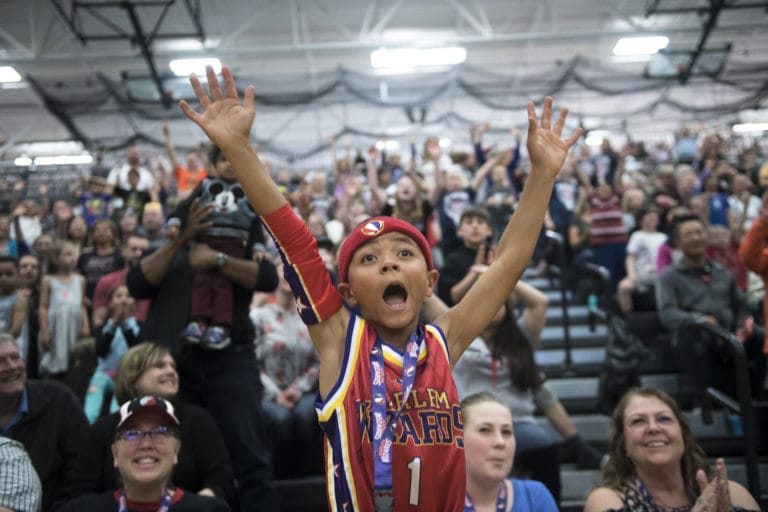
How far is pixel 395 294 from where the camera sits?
7.07 feet

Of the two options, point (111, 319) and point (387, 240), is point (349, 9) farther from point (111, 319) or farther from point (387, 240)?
point (387, 240)

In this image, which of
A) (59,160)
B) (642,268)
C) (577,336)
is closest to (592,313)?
(577,336)

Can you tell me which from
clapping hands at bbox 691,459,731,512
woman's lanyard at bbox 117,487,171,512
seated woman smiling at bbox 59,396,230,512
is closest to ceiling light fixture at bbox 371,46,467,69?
seated woman smiling at bbox 59,396,230,512

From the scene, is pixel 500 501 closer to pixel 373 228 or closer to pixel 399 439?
pixel 399 439

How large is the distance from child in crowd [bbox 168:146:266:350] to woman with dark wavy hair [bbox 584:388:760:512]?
A: 1812mm

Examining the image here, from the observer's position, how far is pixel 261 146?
64.7ft

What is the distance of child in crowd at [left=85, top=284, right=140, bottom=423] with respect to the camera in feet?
15.2

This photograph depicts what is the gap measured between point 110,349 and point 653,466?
3.28 meters

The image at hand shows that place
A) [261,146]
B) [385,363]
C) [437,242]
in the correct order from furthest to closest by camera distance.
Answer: [261,146] → [437,242] → [385,363]

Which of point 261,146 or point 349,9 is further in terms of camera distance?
point 261,146

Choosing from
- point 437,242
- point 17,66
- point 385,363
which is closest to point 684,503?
point 385,363

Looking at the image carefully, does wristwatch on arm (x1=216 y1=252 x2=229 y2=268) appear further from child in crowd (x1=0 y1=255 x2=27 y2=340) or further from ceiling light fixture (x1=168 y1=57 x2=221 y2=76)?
ceiling light fixture (x1=168 y1=57 x2=221 y2=76)

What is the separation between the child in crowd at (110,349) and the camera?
464 centimetres

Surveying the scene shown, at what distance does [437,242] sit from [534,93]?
1075 cm
